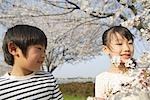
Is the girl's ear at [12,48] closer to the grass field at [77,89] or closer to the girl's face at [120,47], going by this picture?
the girl's face at [120,47]

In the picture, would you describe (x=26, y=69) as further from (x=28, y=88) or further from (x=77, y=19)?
(x=77, y=19)

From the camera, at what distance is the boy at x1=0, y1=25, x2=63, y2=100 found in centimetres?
277

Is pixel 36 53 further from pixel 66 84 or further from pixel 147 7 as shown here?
pixel 66 84

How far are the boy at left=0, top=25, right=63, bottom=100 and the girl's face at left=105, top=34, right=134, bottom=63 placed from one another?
1.72ft

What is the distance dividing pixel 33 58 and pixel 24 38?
15 centimetres

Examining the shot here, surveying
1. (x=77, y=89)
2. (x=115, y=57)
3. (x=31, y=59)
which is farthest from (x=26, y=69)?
(x=77, y=89)

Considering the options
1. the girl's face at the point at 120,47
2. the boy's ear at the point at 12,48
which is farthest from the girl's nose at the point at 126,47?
the boy's ear at the point at 12,48

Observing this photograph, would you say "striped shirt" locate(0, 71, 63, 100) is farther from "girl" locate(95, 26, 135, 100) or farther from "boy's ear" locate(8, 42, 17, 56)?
"girl" locate(95, 26, 135, 100)

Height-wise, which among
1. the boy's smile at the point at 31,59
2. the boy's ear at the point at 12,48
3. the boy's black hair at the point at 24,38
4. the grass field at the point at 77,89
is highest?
the boy's black hair at the point at 24,38

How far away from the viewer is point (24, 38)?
281 cm

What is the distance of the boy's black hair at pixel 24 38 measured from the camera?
2.79m

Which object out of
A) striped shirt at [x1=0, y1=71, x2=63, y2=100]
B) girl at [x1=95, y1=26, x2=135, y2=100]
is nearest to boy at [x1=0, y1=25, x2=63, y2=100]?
striped shirt at [x1=0, y1=71, x2=63, y2=100]

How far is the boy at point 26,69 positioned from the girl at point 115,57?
383 millimetres

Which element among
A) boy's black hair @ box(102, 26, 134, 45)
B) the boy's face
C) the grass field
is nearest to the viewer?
the boy's face
